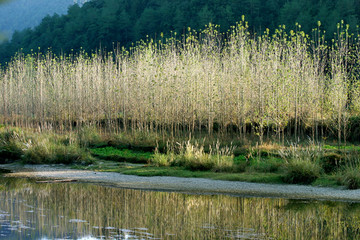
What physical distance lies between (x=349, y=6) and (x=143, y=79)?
2895 cm

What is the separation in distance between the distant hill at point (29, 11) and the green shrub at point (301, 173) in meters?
119

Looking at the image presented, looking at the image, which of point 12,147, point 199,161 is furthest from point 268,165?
point 12,147

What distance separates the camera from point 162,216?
995cm

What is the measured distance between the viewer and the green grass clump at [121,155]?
752 inches

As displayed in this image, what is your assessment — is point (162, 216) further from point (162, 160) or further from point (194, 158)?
point (162, 160)

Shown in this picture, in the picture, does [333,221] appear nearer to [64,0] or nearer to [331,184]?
[331,184]

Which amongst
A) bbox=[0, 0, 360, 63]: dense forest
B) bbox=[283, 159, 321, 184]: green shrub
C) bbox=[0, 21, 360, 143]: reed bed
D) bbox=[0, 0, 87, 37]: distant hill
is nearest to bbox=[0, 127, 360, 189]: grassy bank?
bbox=[283, 159, 321, 184]: green shrub

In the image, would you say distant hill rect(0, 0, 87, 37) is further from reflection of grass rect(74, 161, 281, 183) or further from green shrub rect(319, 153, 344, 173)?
green shrub rect(319, 153, 344, 173)

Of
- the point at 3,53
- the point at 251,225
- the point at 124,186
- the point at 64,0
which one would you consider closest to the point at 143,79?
the point at 124,186

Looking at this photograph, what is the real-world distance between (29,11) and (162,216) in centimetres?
13472

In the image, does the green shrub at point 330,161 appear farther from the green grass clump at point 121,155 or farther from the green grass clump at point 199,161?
the green grass clump at point 121,155

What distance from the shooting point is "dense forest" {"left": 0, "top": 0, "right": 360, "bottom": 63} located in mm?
45000

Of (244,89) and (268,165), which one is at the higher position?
(244,89)

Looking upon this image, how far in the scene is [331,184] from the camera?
1332 cm
